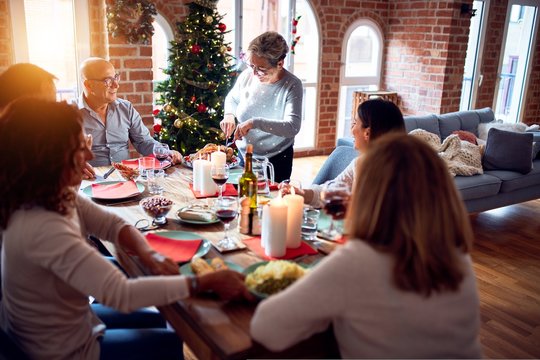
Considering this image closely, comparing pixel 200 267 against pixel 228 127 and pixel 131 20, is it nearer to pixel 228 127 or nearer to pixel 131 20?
pixel 228 127

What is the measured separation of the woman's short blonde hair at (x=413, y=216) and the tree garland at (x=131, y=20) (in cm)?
307

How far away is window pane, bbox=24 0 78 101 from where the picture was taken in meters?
3.68

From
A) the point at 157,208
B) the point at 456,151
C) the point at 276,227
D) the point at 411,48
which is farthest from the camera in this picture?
the point at 411,48

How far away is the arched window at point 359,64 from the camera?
6188 millimetres

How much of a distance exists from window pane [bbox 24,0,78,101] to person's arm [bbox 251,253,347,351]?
3.36 m

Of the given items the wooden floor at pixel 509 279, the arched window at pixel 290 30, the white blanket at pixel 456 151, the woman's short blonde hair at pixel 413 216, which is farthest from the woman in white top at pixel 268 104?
the arched window at pixel 290 30

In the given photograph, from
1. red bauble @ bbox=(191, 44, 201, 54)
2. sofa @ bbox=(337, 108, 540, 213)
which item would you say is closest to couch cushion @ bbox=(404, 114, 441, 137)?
sofa @ bbox=(337, 108, 540, 213)

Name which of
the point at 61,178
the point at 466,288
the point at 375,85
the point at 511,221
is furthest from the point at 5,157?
the point at 375,85

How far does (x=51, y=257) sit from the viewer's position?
1098 millimetres

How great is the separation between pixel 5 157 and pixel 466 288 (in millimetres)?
1101

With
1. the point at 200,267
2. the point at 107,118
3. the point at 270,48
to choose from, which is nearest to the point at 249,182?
the point at 200,267

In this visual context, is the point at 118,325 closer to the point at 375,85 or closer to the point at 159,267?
the point at 159,267

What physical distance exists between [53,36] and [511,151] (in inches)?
154

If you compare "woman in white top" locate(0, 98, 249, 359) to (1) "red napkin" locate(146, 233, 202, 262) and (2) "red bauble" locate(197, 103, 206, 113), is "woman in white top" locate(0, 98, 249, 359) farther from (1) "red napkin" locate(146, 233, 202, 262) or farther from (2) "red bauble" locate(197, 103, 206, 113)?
(2) "red bauble" locate(197, 103, 206, 113)
